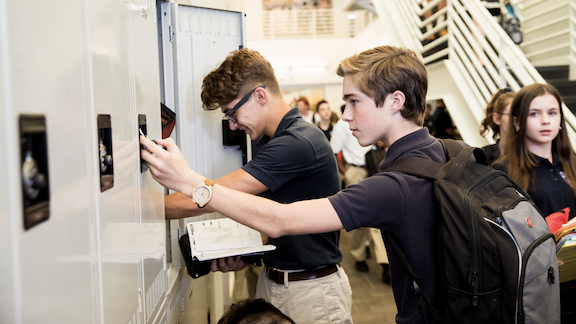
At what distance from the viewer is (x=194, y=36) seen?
2.07 m

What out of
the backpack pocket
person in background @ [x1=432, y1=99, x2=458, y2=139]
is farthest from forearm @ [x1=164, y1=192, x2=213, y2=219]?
person in background @ [x1=432, y1=99, x2=458, y2=139]

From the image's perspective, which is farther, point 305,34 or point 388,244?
point 305,34

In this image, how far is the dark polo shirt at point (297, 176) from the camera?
1608 millimetres

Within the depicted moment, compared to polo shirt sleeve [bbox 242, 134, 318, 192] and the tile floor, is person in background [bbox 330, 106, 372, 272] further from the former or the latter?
polo shirt sleeve [bbox 242, 134, 318, 192]

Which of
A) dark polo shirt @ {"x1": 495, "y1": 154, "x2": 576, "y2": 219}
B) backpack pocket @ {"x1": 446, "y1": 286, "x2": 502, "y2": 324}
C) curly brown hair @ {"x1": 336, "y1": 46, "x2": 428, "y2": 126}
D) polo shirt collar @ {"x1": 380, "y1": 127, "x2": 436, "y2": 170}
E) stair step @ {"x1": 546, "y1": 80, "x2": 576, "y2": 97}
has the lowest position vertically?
backpack pocket @ {"x1": 446, "y1": 286, "x2": 502, "y2": 324}

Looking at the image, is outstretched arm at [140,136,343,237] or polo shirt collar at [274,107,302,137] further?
polo shirt collar at [274,107,302,137]

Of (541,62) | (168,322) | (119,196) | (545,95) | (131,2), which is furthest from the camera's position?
(541,62)

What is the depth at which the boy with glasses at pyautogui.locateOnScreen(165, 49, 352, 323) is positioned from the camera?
5.31 ft

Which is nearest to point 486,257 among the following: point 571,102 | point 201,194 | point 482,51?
point 201,194

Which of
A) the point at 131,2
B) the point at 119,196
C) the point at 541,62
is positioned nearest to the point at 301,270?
the point at 119,196

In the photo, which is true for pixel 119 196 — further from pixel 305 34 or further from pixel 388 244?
pixel 305 34

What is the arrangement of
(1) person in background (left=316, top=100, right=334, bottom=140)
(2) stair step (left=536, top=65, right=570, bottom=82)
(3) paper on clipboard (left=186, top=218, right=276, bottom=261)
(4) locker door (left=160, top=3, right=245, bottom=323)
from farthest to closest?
1. (1) person in background (left=316, top=100, right=334, bottom=140)
2. (2) stair step (left=536, top=65, right=570, bottom=82)
3. (4) locker door (left=160, top=3, right=245, bottom=323)
4. (3) paper on clipboard (left=186, top=218, right=276, bottom=261)

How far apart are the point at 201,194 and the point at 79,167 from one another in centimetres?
50

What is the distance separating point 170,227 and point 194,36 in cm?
92
